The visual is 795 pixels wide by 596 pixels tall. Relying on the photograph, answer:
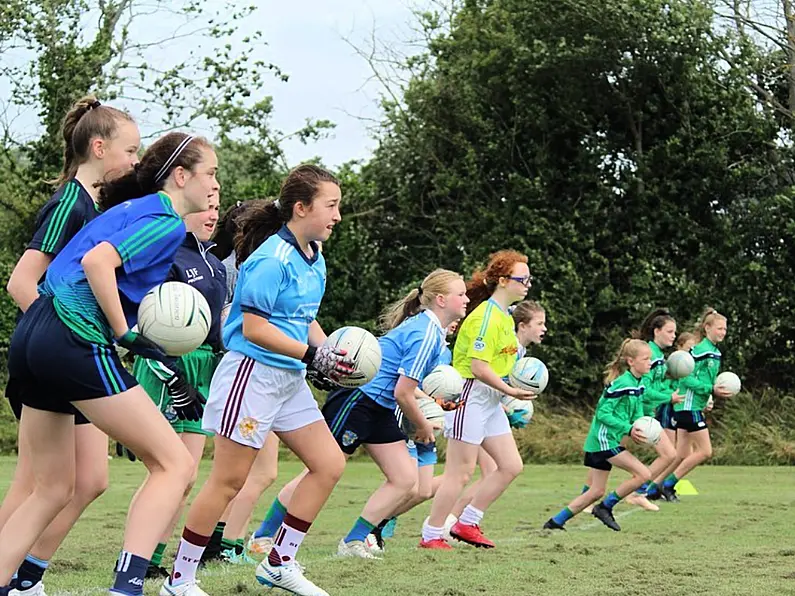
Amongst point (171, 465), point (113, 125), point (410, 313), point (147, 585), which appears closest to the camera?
point (171, 465)

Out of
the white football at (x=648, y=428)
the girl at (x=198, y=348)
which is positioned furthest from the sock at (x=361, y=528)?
the white football at (x=648, y=428)

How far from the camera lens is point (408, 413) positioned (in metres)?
7.69

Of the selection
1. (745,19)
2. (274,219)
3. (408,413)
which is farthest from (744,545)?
(745,19)

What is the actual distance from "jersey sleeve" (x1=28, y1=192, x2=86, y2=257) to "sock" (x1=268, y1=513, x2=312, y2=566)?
1.62m

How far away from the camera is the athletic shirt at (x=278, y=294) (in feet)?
18.4

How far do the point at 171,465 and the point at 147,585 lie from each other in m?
1.66

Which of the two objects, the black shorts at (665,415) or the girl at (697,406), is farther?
the black shorts at (665,415)

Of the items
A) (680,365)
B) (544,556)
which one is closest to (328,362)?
(544,556)

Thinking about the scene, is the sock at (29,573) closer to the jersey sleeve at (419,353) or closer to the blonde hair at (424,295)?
the jersey sleeve at (419,353)

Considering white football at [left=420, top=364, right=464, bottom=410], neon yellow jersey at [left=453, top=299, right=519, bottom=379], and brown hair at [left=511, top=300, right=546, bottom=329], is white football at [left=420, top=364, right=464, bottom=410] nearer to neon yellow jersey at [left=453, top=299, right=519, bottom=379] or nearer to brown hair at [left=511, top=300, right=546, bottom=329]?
neon yellow jersey at [left=453, top=299, right=519, bottom=379]

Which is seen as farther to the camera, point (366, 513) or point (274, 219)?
point (366, 513)

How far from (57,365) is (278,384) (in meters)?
1.34

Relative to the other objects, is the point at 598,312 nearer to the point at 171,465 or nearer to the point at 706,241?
the point at 706,241

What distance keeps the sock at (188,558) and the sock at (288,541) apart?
389 mm
